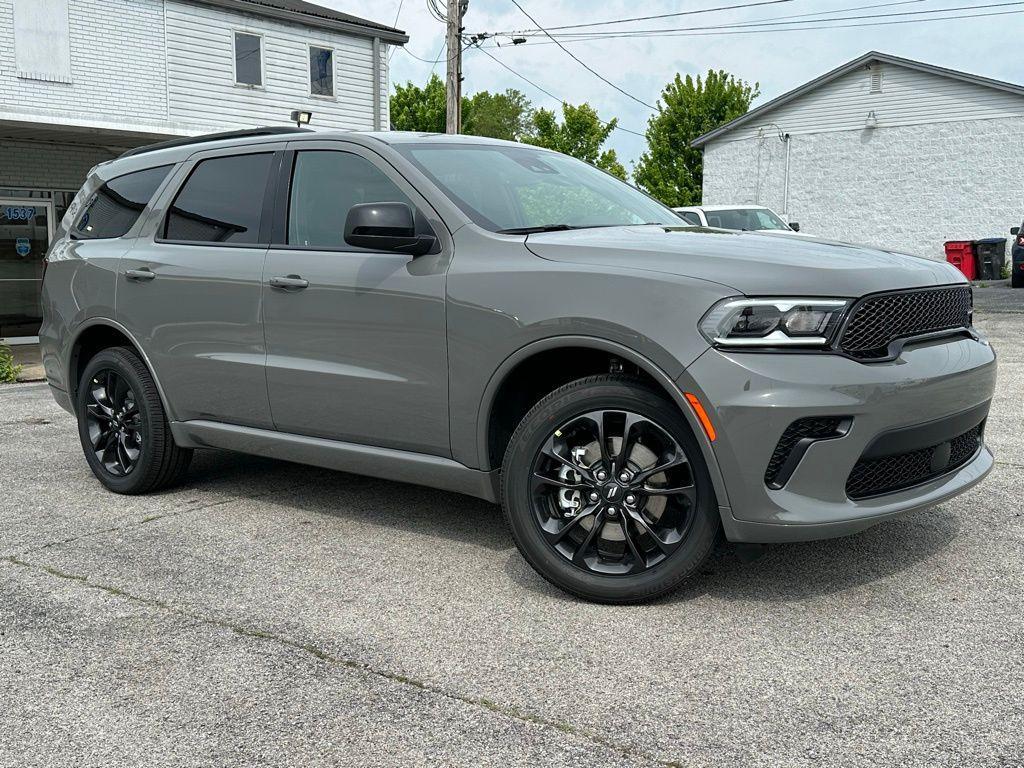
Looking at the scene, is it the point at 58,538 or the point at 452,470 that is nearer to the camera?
the point at 452,470

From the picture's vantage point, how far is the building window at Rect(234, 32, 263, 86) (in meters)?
19.0

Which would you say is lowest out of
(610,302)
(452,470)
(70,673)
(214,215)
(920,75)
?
(70,673)

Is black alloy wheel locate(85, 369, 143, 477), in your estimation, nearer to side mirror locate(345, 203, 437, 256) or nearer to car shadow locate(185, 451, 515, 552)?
car shadow locate(185, 451, 515, 552)

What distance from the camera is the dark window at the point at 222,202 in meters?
4.98

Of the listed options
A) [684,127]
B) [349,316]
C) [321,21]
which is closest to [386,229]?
[349,316]

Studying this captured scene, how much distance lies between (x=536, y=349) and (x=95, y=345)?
3173mm

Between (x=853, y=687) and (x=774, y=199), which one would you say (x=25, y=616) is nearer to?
(x=853, y=687)

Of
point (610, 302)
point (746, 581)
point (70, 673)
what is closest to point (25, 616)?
point (70, 673)

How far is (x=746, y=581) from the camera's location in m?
3.99

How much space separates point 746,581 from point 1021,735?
134cm

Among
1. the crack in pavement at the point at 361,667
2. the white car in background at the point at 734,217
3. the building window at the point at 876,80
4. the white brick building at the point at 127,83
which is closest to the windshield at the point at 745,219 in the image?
the white car in background at the point at 734,217

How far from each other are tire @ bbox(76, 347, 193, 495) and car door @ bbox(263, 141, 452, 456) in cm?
100

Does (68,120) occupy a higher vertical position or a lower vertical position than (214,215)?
higher

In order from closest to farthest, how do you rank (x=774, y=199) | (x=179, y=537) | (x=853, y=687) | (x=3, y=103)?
(x=853, y=687), (x=179, y=537), (x=3, y=103), (x=774, y=199)
